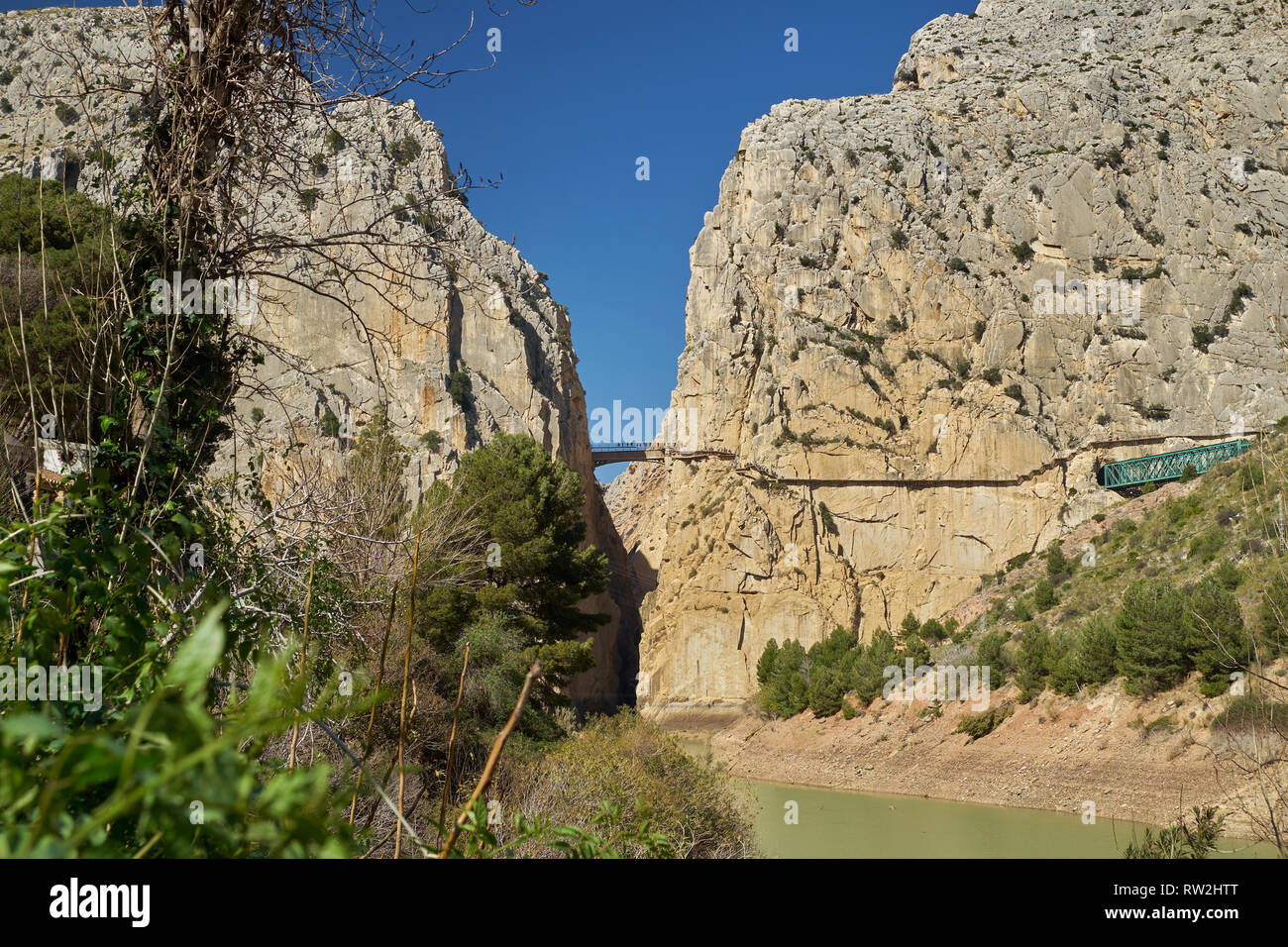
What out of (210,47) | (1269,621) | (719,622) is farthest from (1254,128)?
(210,47)

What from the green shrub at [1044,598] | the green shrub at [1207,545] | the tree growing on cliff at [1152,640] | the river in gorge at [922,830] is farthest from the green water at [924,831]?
the green shrub at [1044,598]

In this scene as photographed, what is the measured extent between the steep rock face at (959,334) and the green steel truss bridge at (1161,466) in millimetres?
805

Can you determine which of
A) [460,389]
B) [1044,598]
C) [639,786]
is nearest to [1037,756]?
[1044,598]

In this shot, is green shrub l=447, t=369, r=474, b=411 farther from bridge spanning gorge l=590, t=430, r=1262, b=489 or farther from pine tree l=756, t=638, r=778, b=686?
pine tree l=756, t=638, r=778, b=686

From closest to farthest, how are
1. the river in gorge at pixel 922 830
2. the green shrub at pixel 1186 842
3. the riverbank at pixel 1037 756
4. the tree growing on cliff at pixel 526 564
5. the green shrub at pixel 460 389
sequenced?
the green shrub at pixel 1186 842 → the river in gorge at pixel 922 830 → the riverbank at pixel 1037 756 → the tree growing on cliff at pixel 526 564 → the green shrub at pixel 460 389

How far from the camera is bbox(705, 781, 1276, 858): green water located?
17375 millimetres

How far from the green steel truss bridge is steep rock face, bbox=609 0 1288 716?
80cm

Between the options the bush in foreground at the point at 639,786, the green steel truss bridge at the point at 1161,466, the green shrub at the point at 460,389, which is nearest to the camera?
the bush in foreground at the point at 639,786

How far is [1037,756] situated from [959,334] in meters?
29.1

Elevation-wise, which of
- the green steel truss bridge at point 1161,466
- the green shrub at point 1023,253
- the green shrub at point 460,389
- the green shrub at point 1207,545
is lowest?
the green shrub at point 1207,545

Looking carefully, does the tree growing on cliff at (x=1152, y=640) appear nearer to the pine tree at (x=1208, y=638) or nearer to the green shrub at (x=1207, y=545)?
the pine tree at (x=1208, y=638)

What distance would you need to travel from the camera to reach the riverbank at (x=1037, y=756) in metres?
20.0

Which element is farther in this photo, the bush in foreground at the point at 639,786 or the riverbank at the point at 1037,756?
the riverbank at the point at 1037,756

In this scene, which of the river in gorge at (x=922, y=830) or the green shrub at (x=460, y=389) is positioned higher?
the green shrub at (x=460, y=389)
